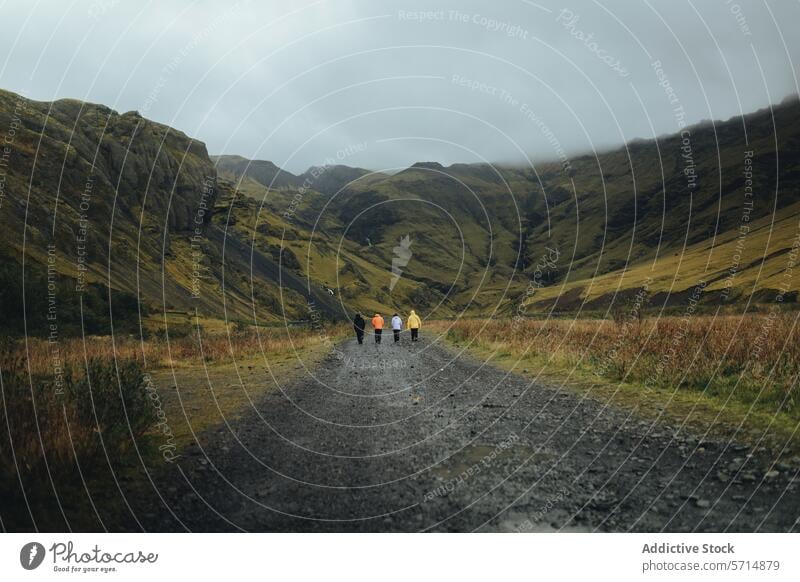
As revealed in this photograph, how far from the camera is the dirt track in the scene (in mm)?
4699

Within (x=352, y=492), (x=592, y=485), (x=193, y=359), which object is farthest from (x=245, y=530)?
(x=193, y=359)

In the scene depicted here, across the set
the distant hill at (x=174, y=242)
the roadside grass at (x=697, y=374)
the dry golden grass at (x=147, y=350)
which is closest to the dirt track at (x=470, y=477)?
the roadside grass at (x=697, y=374)

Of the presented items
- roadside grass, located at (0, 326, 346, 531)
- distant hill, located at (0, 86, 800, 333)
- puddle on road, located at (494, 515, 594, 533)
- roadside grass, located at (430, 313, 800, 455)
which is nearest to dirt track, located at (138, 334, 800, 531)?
puddle on road, located at (494, 515, 594, 533)

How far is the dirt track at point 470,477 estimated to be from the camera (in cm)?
470

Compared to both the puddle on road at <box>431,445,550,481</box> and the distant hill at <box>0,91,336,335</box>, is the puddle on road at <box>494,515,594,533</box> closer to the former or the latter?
the puddle on road at <box>431,445,550,481</box>

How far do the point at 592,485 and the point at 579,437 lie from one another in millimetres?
→ 2155

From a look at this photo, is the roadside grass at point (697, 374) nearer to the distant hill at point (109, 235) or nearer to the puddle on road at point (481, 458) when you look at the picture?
the puddle on road at point (481, 458)

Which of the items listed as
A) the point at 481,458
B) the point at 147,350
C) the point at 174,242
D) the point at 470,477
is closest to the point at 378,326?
the point at 147,350

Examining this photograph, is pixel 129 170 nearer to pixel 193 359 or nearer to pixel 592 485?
pixel 193 359
